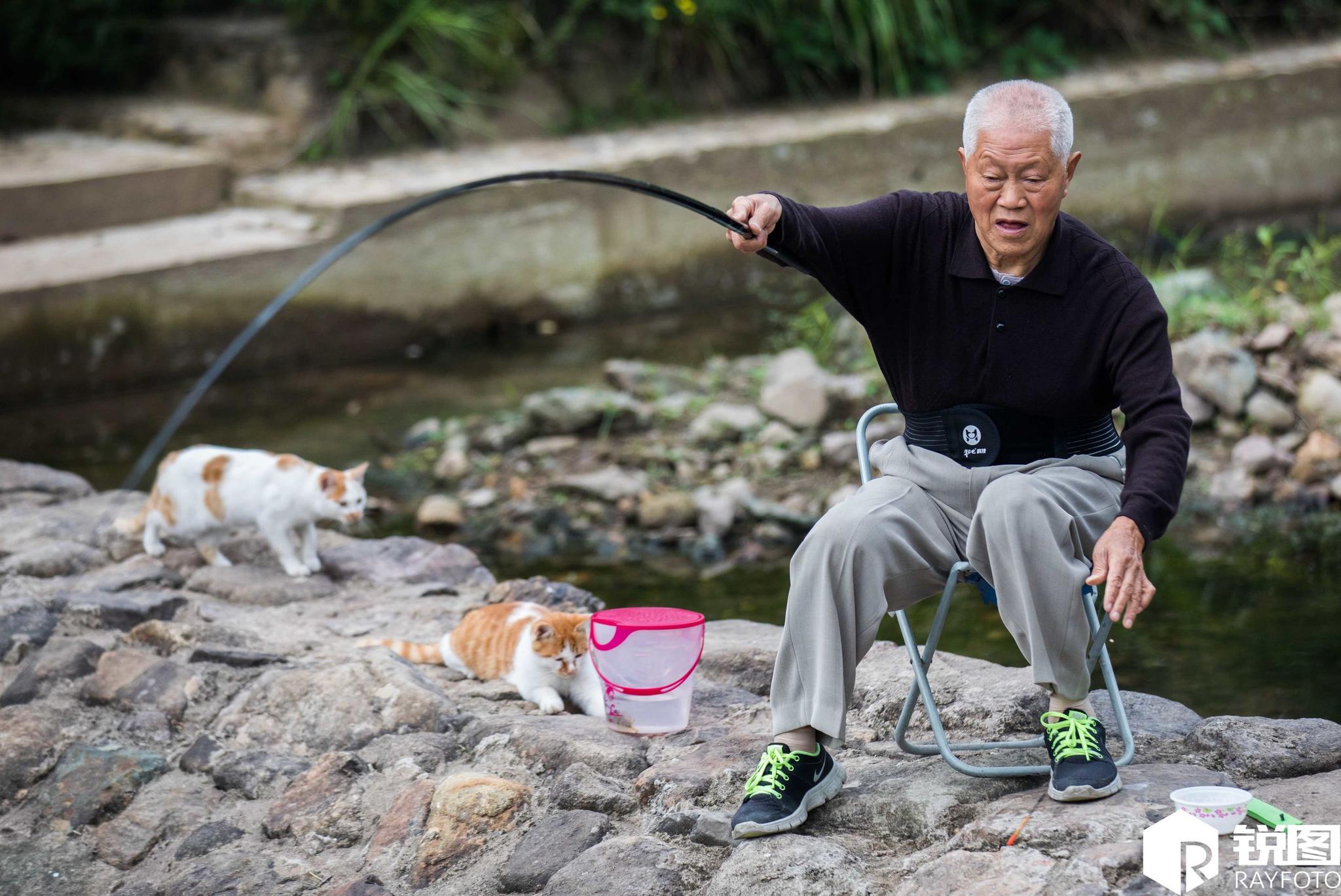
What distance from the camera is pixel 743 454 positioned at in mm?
6238

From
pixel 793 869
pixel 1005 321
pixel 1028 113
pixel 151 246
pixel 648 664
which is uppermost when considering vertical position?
pixel 1028 113

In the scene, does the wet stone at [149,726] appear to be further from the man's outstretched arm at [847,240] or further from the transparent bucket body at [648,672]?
the man's outstretched arm at [847,240]

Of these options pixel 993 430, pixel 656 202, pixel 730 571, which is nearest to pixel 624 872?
Result: pixel 993 430

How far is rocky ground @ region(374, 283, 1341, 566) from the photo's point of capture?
5.64 metres

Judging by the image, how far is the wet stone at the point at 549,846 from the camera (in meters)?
2.79

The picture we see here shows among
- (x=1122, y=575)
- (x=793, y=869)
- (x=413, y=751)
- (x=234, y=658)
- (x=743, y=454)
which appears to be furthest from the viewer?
(x=743, y=454)

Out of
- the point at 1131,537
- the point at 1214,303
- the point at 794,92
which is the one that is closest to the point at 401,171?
the point at 794,92

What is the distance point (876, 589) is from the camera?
105 inches

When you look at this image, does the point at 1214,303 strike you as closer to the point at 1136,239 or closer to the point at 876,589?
the point at 1136,239

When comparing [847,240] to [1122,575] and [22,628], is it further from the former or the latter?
[22,628]

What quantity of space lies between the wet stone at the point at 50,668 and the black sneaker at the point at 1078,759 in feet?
8.20

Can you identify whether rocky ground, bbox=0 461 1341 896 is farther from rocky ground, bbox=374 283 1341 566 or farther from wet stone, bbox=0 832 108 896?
rocky ground, bbox=374 283 1341 566

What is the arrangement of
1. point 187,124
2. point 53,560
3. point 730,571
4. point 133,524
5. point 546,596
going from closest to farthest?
point 546,596
point 53,560
point 133,524
point 730,571
point 187,124

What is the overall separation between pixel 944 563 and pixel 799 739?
1.46ft
